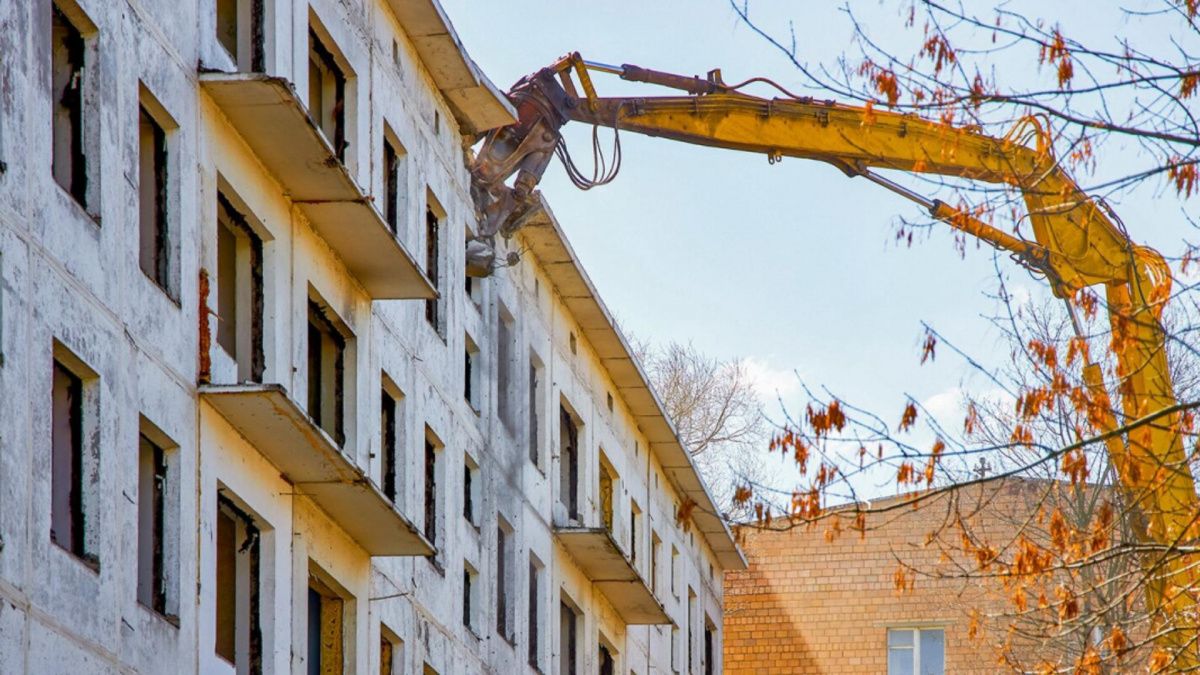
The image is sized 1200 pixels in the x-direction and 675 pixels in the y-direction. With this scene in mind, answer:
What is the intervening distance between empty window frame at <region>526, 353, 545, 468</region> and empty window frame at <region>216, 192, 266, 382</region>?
11724mm

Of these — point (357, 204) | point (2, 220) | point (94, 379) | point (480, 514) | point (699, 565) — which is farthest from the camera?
point (699, 565)

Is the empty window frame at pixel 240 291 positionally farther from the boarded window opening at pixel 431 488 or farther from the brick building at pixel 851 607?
the brick building at pixel 851 607

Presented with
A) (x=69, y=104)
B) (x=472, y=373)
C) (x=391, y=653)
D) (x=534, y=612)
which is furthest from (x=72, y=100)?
(x=534, y=612)

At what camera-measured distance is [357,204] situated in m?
24.5

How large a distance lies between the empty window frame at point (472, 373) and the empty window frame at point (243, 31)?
8926mm

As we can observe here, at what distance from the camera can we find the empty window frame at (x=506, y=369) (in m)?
33.8

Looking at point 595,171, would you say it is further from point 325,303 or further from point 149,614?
point 149,614

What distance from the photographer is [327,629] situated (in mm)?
25562

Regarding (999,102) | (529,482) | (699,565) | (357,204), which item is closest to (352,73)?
(357,204)

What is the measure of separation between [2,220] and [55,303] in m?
1.15

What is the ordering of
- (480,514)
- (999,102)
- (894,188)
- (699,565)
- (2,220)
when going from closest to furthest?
(999,102) < (2,220) < (480,514) < (894,188) < (699,565)

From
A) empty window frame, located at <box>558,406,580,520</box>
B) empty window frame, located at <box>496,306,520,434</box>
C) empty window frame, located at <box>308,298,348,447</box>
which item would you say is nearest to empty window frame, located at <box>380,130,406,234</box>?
empty window frame, located at <box>308,298,348,447</box>

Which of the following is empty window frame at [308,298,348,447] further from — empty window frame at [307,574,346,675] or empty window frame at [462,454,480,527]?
empty window frame at [462,454,480,527]

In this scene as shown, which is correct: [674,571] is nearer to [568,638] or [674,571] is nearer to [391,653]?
[568,638]
